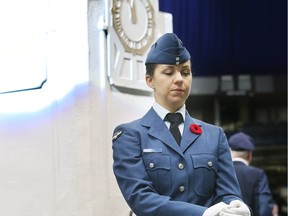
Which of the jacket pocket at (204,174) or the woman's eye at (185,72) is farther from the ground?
the woman's eye at (185,72)

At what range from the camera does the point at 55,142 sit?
98.5 inches

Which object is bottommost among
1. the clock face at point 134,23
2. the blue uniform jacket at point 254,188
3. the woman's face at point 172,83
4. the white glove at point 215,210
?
the blue uniform jacket at point 254,188

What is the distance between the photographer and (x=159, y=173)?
1.83 meters

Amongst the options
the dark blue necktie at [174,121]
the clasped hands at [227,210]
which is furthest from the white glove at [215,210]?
the dark blue necktie at [174,121]

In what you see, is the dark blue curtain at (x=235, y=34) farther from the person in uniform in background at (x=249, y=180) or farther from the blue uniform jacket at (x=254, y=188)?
the blue uniform jacket at (x=254, y=188)

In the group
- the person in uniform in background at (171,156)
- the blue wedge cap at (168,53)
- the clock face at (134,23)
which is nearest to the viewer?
the person in uniform in background at (171,156)

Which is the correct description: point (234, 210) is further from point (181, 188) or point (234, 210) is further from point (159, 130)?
point (159, 130)

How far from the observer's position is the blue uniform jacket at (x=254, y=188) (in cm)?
346

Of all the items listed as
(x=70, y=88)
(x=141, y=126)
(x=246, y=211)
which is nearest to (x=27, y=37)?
(x=70, y=88)

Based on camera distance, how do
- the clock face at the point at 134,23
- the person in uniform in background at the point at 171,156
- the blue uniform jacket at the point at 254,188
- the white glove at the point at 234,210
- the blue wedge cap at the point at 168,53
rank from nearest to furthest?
the white glove at the point at 234,210 → the person in uniform in background at the point at 171,156 → the blue wedge cap at the point at 168,53 → the clock face at the point at 134,23 → the blue uniform jacket at the point at 254,188

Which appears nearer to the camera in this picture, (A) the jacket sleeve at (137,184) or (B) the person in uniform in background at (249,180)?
(A) the jacket sleeve at (137,184)

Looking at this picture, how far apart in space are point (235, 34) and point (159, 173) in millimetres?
2921

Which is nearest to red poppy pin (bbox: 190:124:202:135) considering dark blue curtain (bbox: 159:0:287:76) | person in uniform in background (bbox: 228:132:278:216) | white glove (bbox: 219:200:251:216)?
white glove (bbox: 219:200:251:216)

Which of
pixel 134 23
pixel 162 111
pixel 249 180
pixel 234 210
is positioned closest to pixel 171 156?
pixel 162 111
